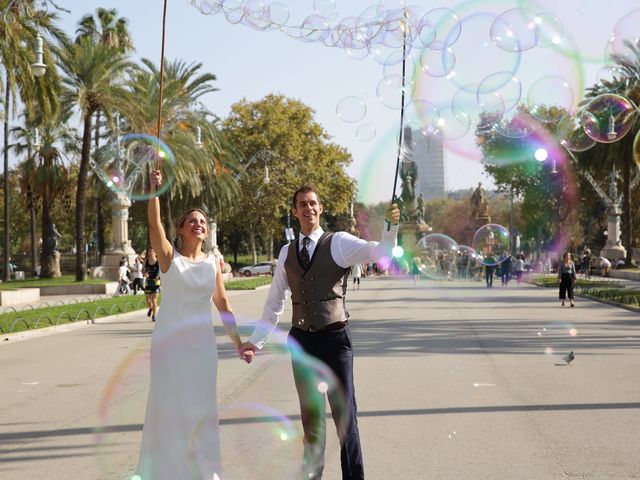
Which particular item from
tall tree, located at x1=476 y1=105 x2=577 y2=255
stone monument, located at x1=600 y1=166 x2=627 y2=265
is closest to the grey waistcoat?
tall tree, located at x1=476 y1=105 x2=577 y2=255

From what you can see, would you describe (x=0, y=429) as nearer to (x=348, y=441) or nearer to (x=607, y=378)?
(x=348, y=441)

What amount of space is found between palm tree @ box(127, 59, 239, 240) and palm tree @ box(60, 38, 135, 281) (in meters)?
0.96

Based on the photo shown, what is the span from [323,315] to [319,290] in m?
0.15

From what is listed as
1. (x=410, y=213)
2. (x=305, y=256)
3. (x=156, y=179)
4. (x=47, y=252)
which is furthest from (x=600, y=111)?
(x=410, y=213)

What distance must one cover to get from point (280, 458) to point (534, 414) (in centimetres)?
282

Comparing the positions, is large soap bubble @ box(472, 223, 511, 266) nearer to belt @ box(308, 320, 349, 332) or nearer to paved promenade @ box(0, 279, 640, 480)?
paved promenade @ box(0, 279, 640, 480)

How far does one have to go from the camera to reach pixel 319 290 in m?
5.36

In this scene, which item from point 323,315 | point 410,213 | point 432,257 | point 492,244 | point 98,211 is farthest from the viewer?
point 410,213

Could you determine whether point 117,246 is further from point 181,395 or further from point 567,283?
point 181,395

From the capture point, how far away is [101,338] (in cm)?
1730

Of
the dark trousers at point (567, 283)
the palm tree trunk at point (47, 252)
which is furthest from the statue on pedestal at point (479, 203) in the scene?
the dark trousers at point (567, 283)

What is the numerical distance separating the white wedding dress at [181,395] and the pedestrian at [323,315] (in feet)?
1.71

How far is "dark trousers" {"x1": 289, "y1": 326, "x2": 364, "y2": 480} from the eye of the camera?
5281mm

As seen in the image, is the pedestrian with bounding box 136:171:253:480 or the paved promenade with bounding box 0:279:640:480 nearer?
the pedestrian with bounding box 136:171:253:480
